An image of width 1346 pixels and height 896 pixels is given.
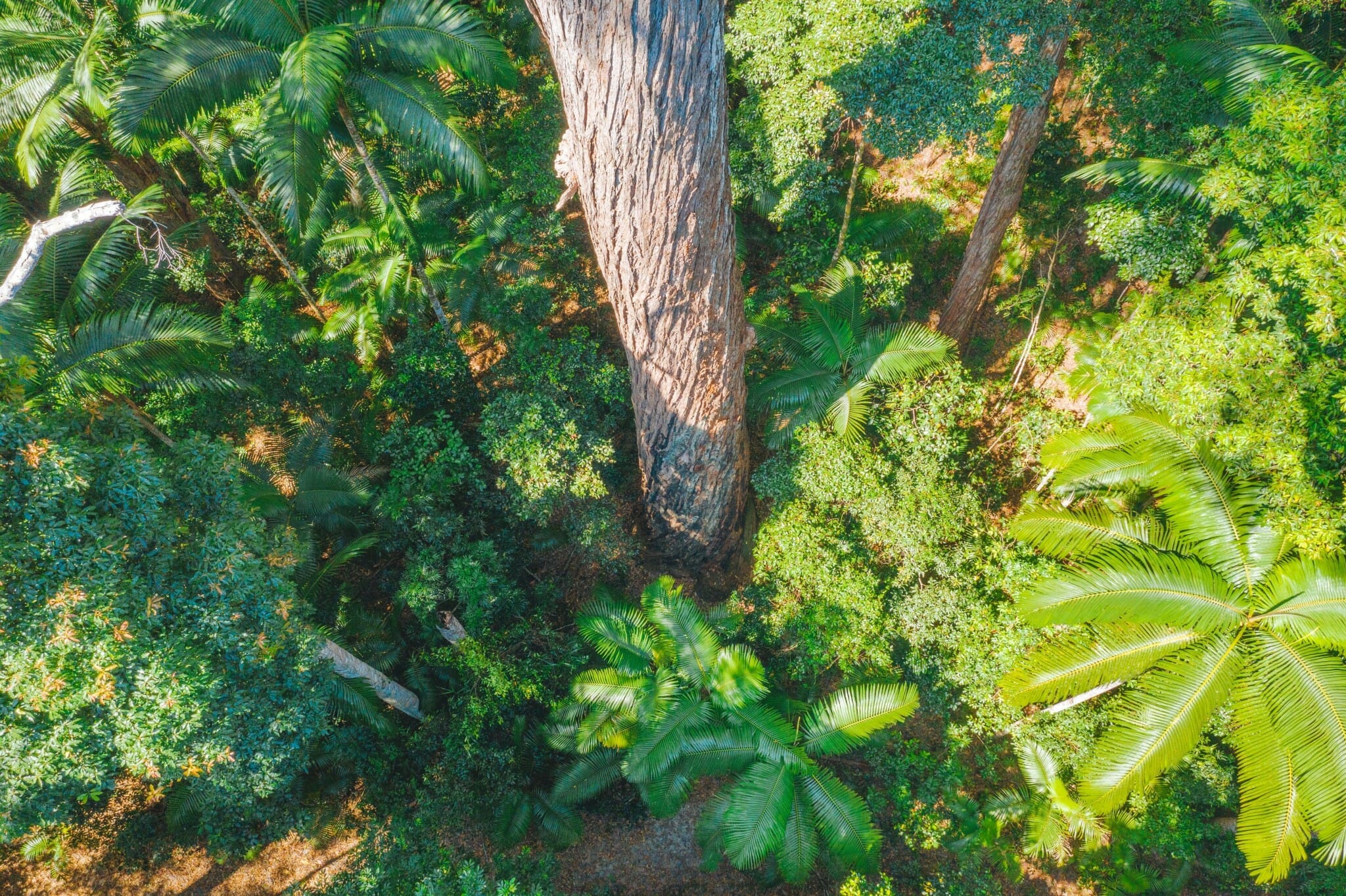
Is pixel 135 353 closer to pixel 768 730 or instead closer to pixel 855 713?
pixel 768 730

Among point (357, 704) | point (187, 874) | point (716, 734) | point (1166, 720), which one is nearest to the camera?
point (1166, 720)

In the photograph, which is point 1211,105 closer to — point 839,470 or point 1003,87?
point 1003,87

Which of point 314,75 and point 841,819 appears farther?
point 841,819

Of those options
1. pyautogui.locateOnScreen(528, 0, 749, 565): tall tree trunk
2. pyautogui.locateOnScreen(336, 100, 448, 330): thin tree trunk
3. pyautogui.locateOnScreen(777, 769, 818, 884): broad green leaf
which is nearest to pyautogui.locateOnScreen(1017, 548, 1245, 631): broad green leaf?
pyautogui.locateOnScreen(777, 769, 818, 884): broad green leaf

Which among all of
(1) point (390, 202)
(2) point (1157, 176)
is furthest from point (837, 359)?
(1) point (390, 202)

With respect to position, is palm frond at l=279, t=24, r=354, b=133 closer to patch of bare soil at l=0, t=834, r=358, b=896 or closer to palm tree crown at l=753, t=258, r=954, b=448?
palm tree crown at l=753, t=258, r=954, b=448

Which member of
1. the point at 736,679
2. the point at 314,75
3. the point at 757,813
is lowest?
the point at 757,813
